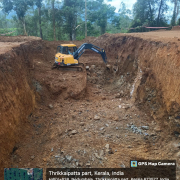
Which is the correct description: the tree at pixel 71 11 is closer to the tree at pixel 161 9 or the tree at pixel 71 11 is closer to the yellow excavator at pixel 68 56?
the tree at pixel 161 9

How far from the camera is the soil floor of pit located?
6.06 metres

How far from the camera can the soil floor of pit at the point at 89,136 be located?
6062mm

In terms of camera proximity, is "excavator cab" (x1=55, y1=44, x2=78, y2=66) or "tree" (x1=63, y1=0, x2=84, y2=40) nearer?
"excavator cab" (x1=55, y1=44, x2=78, y2=66)

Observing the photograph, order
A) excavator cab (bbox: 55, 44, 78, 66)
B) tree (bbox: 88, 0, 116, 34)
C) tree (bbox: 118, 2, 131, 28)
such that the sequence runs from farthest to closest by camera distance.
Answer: tree (bbox: 118, 2, 131, 28) → tree (bbox: 88, 0, 116, 34) → excavator cab (bbox: 55, 44, 78, 66)

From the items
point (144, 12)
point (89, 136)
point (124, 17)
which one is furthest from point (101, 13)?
point (89, 136)

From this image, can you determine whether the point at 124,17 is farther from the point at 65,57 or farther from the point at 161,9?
the point at 65,57

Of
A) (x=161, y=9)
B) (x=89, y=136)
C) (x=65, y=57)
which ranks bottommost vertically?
(x=89, y=136)

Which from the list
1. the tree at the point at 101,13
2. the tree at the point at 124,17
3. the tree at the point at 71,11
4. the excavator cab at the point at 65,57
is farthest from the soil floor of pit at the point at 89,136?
the tree at the point at 124,17

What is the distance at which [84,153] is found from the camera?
20.7 feet

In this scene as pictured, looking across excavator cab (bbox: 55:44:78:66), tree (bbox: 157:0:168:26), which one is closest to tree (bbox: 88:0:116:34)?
tree (bbox: 157:0:168:26)

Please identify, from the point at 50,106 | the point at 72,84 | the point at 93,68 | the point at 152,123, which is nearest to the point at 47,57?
the point at 93,68

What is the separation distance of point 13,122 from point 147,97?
6.98 m

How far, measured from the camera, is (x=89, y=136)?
283 inches

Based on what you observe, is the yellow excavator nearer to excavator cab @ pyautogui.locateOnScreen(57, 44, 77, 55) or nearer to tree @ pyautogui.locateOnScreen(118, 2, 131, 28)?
excavator cab @ pyautogui.locateOnScreen(57, 44, 77, 55)
